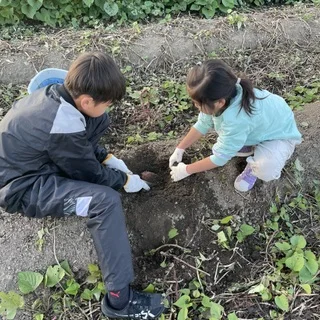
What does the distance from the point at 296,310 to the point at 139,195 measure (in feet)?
3.58

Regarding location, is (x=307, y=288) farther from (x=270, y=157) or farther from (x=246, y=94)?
(x=246, y=94)

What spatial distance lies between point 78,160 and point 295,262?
1302mm

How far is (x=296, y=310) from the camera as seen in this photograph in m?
2.29

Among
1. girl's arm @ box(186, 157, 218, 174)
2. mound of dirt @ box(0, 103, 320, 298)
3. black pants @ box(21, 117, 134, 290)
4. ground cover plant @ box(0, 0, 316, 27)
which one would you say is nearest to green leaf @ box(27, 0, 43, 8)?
ground cover plant @ box(0, 0, 316, 27)

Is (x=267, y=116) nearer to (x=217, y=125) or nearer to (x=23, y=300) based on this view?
(x=217, y=125)

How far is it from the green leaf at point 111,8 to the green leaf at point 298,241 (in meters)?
3.23

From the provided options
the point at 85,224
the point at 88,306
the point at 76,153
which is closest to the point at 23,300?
the point at 88,306

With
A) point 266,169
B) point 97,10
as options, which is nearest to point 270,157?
point 266,169

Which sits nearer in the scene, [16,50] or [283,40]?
[16,50]

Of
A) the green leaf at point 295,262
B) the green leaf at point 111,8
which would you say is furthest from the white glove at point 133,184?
the green leaf at point 111,8

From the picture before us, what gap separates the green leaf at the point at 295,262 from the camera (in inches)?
92.3

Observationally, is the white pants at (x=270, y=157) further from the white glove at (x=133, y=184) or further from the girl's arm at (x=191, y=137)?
the white glove at (x=133, y=184)

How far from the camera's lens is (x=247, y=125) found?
2.26 metres

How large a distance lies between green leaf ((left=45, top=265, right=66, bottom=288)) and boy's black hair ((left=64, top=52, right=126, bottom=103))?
38.2 inches
